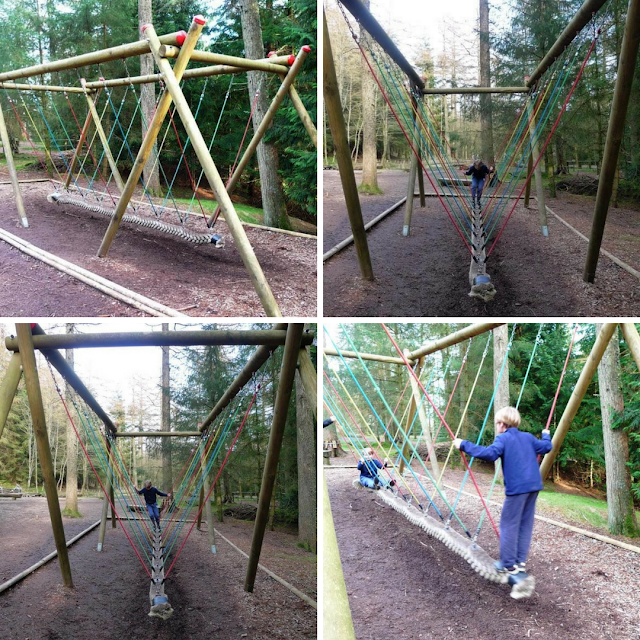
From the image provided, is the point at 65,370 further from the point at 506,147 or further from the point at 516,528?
the point at 506,147

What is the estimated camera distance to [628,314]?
4.34 meters

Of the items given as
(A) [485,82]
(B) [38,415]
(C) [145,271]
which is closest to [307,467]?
(C) [145,271]

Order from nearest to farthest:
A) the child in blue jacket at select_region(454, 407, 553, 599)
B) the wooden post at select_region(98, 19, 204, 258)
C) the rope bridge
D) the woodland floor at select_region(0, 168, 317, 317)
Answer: the child in blue jacket at select_region(454, 407, 553, 599) < the rope bridge < the wooden post at select_region(98, 19, 204, 258) < the woodland floor at select_region(0, 168, 317, 317)

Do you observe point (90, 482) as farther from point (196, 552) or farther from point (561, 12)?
point (561, 12)

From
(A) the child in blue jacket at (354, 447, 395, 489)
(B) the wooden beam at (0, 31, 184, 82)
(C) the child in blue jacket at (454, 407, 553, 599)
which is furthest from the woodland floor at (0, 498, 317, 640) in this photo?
(B) the wooden beam at (0, 31, 184, 82)

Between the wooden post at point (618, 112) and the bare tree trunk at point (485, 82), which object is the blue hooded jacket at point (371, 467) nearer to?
the wooden post at point (618, 112)

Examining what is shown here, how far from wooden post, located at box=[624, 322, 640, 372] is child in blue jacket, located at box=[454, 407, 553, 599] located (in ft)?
2.69

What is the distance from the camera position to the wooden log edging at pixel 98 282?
163 inches

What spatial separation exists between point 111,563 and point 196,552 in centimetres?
98

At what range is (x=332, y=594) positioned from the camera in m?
2.16

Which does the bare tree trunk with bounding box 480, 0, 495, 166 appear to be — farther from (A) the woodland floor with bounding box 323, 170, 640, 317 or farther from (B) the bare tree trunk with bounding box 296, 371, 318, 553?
(B) the bare tree trunk with bounding box 296, 371, 318, 553

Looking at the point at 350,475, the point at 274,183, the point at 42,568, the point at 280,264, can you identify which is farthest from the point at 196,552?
the point at 274,183

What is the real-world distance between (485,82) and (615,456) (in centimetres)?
817

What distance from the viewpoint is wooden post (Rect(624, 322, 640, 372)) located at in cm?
303
